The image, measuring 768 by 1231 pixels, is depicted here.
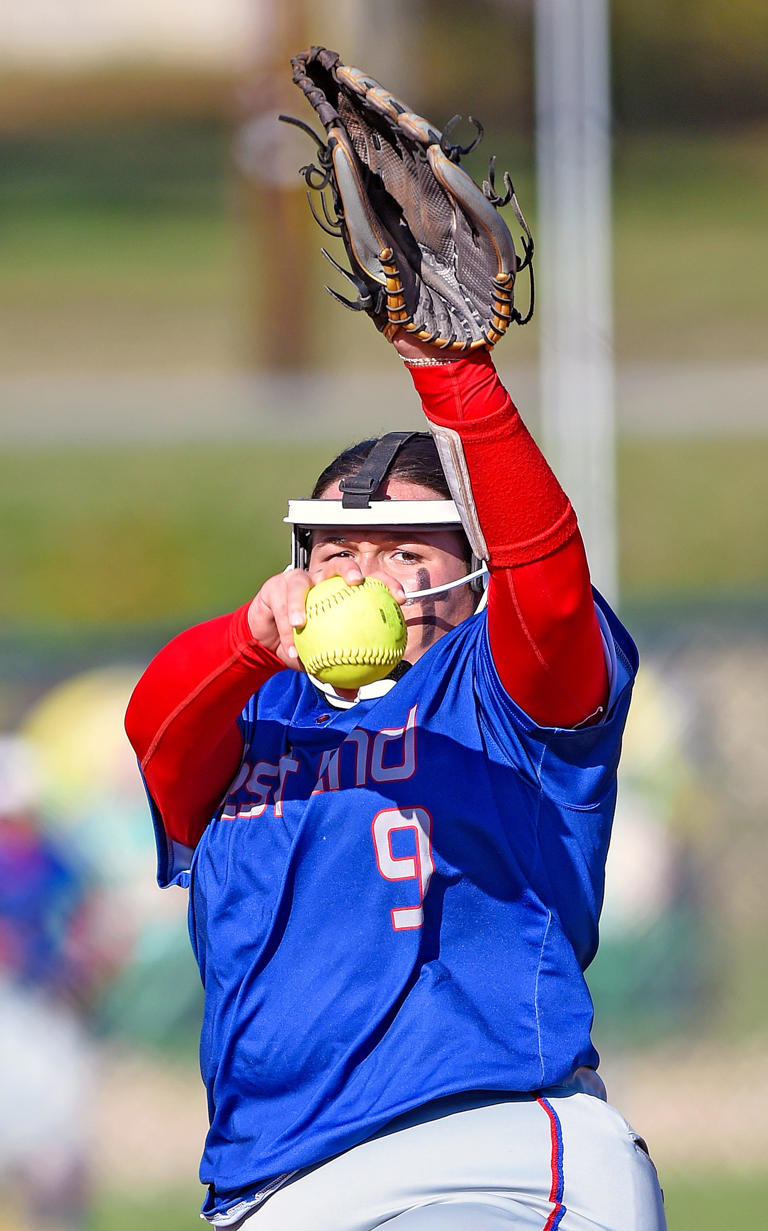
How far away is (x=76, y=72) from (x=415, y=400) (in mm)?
7170

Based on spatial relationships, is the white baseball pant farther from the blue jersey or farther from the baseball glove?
the baseball glove

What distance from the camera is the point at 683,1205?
15.0 ft

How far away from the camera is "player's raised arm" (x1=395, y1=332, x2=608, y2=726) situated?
6.08 ft

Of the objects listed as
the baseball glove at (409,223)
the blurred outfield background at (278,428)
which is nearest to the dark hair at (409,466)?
the baseball glove at (409,223)

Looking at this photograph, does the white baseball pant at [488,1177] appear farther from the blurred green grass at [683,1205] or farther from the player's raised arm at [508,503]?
the blurred green grass at [683,1205]

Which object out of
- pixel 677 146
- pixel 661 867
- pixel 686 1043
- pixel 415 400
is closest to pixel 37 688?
pixel 661 867

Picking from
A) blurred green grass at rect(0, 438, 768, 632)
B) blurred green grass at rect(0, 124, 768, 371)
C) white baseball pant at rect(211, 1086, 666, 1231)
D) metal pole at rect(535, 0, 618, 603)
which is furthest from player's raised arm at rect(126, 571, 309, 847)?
blurred green grass at rect(0, 124, 768, 371)

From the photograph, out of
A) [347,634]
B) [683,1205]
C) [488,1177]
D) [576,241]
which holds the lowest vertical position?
[683,1205]

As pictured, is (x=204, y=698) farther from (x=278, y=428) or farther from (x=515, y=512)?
(x=278, y=428)

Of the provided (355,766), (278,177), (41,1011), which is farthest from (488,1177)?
(278,177)

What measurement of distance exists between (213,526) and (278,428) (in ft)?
3.48

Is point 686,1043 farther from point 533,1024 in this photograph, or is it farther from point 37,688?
point 533,1024

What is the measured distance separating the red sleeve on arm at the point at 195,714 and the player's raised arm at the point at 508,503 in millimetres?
363

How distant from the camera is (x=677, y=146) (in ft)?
39.2
